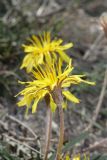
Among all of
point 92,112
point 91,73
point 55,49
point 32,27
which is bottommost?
point 92,112

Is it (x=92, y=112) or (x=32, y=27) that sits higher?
(x=32, y=27)

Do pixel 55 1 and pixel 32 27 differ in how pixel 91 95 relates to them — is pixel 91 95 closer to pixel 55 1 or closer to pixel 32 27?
pixel 32 27

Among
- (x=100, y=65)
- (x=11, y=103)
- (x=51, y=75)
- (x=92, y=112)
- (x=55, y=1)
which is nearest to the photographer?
(x=51, y=75)

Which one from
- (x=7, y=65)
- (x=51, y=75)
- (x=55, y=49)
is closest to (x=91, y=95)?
(x=7, y=65)

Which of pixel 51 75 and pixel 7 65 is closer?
pixel 51 75

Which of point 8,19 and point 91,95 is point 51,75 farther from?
point 8,19

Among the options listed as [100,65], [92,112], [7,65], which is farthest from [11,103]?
[100,65]

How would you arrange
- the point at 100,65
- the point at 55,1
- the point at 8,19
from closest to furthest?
the point at 100,65, the point at 8,19, the point at 55,1
